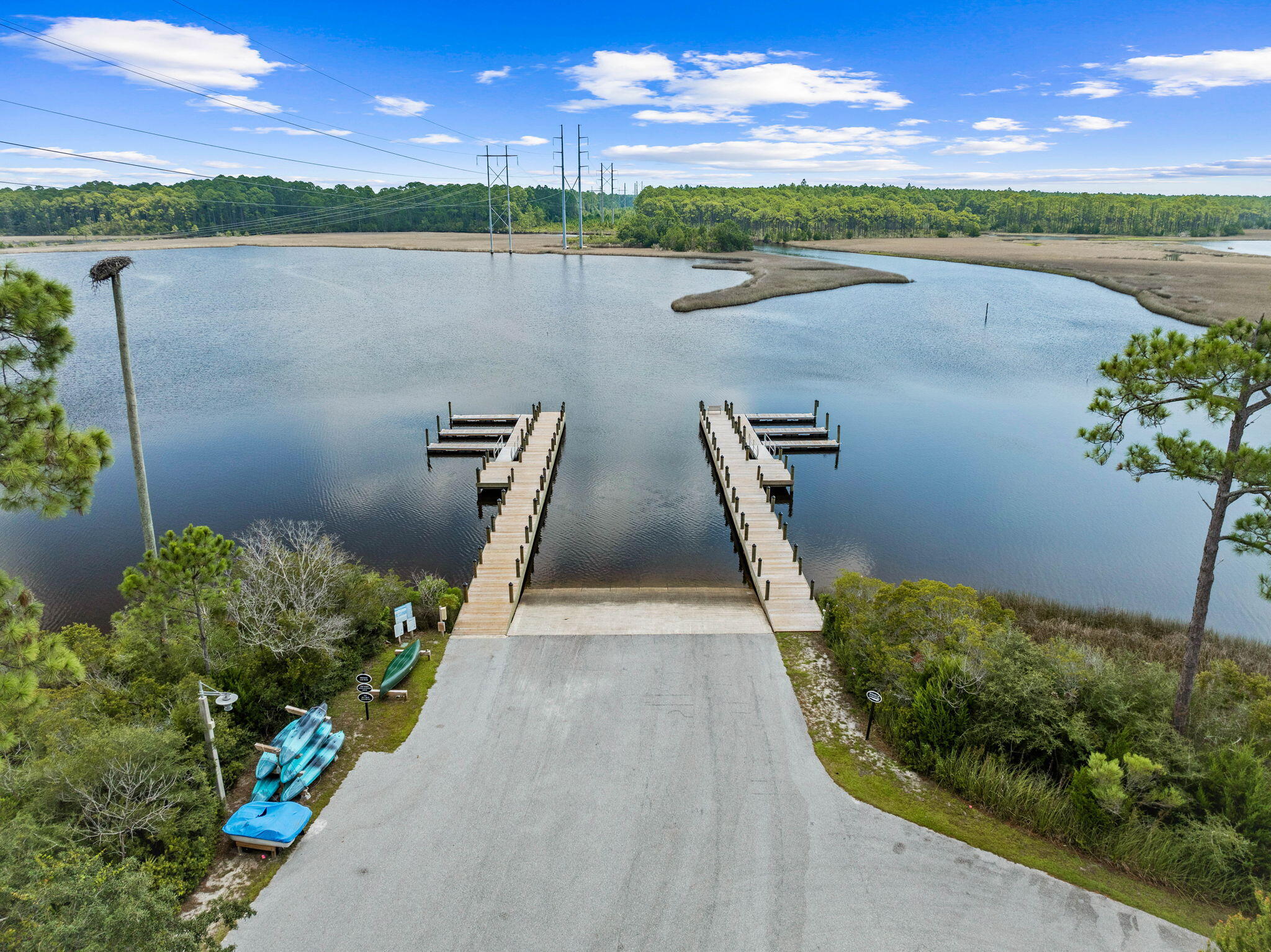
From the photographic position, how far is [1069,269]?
367 feet

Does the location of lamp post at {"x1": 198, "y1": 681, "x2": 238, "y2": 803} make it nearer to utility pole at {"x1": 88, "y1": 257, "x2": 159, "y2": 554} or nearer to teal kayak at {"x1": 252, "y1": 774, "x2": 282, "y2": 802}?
teal kayak at {"x1": 252, "y1": 774, "x2": 282, "y2": 802}

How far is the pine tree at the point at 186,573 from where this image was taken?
49.4ft

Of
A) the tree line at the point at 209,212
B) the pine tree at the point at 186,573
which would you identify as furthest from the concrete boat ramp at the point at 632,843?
the tree line at the point at 209,212

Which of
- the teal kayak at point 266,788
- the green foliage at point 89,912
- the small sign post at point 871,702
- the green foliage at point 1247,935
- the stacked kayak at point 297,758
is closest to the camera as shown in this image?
the green foliage at point 89,912

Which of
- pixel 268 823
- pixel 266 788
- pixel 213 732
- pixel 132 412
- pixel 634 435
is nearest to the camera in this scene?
pixel 268 823

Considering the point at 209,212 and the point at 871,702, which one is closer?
the point at 871,702

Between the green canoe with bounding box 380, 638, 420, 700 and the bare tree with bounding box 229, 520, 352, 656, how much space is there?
151 cm

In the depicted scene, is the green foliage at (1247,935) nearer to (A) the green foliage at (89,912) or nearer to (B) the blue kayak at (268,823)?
(A) the green foliage at (89,912)

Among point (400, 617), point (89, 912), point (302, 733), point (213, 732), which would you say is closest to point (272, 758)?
point (302, 733)

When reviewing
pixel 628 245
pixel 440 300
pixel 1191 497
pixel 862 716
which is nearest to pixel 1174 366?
pixel 862 716

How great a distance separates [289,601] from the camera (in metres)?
18.5

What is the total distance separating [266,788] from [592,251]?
13853 centimetres

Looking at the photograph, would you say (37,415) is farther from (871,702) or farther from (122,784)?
(871,702)

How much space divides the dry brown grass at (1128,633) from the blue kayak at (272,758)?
20442 mm
